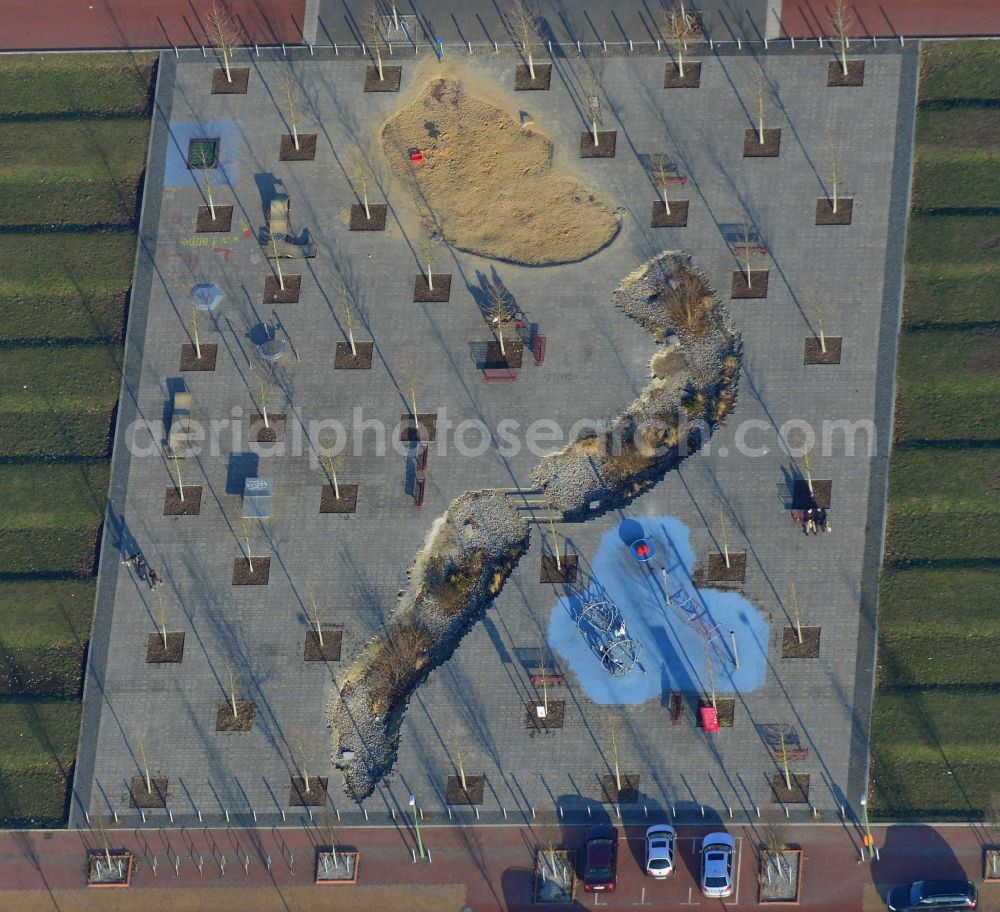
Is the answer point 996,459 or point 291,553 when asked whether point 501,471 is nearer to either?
point 291,553

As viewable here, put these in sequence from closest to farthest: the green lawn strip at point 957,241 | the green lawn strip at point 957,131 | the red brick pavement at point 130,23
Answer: the green lawn strip at point 957,241
the green lawn strip at point 957,131
the red brick pavement at point 130,23

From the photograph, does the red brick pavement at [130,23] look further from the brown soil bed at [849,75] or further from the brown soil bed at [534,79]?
the brown soil bed at [849,75]

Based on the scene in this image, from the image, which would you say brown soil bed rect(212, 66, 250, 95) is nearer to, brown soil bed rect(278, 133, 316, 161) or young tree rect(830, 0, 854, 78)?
brown soil bed rect(278, 133, 316, 161)

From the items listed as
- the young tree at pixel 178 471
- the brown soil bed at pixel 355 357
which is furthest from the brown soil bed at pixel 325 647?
the brown soil bed at pixel 355 357

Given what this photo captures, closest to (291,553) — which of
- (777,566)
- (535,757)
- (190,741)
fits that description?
(190,741)

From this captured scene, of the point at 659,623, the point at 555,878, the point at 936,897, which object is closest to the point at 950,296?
the point at 659,623
